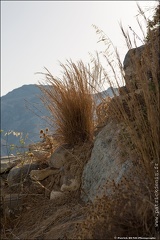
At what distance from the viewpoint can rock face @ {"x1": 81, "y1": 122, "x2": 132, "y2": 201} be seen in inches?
103

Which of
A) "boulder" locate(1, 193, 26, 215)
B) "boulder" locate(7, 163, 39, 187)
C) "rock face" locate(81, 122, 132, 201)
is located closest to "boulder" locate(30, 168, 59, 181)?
"boulder" locate(1, 193, 26, 215)

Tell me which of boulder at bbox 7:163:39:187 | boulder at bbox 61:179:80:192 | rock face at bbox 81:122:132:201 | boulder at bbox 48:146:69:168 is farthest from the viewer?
boulder at bbox 7:163:39:187

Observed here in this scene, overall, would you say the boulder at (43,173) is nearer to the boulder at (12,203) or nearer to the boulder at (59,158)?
the boulder at (59,158)

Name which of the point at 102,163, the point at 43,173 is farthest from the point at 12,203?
the point at 102,163

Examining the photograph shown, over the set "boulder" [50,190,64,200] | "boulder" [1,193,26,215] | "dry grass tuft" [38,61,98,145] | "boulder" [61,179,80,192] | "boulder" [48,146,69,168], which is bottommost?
"boulder" [1,193,26,215]

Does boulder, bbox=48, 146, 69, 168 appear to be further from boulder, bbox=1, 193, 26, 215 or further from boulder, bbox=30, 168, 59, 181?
boulder, bbox=1, 193, 26, 215

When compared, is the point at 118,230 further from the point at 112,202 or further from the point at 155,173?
the point at 155,173

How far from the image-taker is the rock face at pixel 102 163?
2604 millimetres

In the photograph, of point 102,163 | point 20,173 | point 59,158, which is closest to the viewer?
point 102,163

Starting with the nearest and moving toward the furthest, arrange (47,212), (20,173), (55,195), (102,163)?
(102,163)
(47,212)
(55,195)
(20,173)

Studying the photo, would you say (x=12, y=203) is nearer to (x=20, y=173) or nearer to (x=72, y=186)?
(x=20, y=173)

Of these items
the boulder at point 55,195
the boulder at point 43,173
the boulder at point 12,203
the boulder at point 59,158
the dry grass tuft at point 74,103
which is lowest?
the boulder at point 12,203

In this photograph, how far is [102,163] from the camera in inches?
111

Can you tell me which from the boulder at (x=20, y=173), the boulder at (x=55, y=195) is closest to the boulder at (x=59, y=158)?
the boulder at (x=55, y=195)
